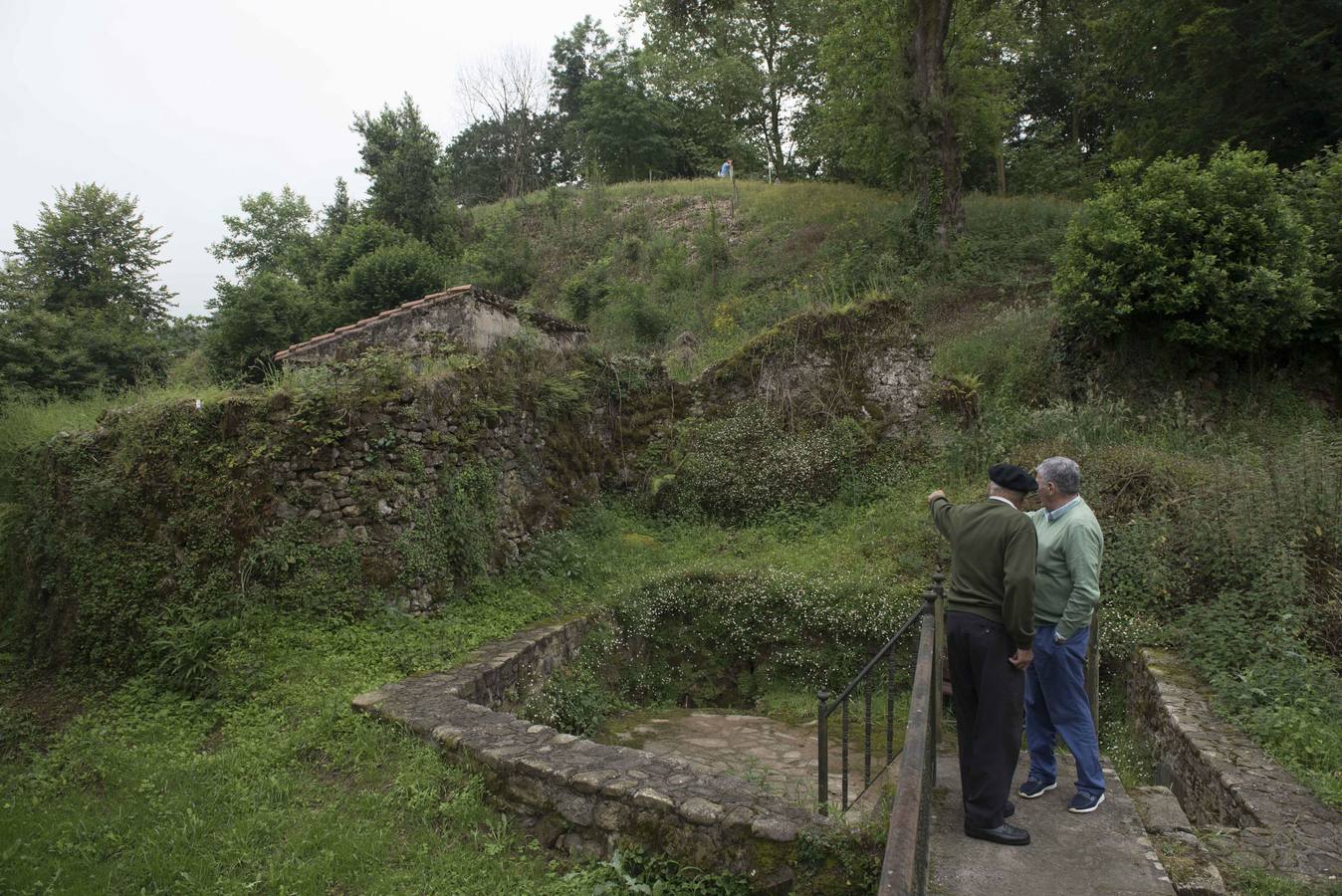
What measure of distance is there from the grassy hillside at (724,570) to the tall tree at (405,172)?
41.4 feet

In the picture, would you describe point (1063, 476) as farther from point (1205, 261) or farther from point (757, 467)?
point (1205, 261)

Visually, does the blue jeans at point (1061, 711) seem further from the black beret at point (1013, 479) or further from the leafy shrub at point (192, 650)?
the leafy shrub at point (192, 650)

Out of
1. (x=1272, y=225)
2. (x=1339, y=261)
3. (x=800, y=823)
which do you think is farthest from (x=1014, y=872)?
(x=1339, y=261)

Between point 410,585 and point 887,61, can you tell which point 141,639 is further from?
point 887,61

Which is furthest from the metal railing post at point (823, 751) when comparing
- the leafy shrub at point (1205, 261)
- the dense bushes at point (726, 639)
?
the leafy shrub at point (1205, 261)

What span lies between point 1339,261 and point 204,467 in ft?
52.3

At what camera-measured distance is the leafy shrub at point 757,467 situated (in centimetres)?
1077

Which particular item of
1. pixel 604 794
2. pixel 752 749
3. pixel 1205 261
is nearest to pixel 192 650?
pixel 604 794

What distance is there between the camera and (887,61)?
19.9m

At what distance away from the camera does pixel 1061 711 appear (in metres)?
4.24

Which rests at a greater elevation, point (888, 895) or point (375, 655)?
point (888, 895)

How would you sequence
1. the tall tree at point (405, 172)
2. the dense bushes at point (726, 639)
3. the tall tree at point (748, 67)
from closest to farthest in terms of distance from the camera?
the dense bushes at point (726, 639) → the tall tree at point (405, 172) → the tall tree at point (748, 67)

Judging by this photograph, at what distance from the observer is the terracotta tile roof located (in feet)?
34.6

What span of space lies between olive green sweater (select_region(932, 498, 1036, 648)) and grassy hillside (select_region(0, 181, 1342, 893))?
1.68m
